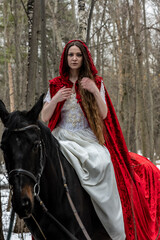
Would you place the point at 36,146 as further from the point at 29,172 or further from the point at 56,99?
the point at 56,99

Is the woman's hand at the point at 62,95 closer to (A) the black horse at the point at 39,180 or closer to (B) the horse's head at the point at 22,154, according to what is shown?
(A) the black horse at the point at 39,180

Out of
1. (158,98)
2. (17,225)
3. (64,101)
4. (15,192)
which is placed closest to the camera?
(15,192)

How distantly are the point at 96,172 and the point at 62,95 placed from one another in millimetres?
891

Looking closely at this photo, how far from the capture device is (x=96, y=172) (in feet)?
10.5

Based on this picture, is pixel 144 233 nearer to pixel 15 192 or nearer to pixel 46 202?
pixel 46 202

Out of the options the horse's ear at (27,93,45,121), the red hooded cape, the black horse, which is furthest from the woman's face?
the horse's ear at (27,93,45,121)

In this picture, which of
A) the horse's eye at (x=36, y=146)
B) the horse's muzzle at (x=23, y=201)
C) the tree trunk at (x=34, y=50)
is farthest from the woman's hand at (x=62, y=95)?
the tree trunk at (x=34, y=50)

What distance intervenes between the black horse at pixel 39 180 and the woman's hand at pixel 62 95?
58cm

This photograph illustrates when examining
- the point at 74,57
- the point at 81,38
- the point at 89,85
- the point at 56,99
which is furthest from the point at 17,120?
the point at 81,38

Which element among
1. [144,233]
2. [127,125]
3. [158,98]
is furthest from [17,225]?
[158,98]

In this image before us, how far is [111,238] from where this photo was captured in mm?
3277

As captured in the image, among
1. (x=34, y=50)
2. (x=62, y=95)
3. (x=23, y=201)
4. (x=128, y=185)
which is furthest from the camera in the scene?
(x=34, y=50)

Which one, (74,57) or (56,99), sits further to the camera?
(74,57)

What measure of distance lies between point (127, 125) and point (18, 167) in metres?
16.7
